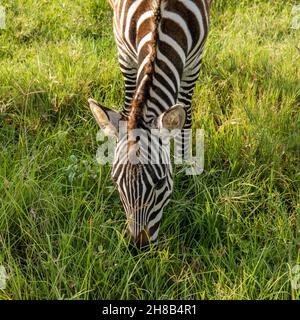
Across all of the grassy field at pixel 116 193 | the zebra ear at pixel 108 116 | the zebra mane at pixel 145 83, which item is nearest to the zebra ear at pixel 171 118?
the zebra mane at pixel 145 83

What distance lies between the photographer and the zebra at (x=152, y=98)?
3479mm

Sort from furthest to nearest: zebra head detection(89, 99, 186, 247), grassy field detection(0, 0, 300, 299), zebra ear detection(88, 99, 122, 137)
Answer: grassy field detection(0, 0, 300, 299)
zebra ear detection(88, 99, 122, 137)
zebra head detection(89, 99, 186, 247)

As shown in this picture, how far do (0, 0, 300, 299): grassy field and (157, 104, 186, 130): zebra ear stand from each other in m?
0.83

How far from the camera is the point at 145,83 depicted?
358 cm

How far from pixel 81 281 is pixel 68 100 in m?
2.32

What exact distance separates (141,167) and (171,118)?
1.28ft

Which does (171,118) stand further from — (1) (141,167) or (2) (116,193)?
(2) (116,193)

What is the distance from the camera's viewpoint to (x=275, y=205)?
423 cm

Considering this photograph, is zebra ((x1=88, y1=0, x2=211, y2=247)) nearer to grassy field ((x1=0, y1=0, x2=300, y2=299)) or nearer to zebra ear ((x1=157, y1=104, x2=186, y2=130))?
zebra ear ((x1=157, y1=104, x2=186, y2=130))

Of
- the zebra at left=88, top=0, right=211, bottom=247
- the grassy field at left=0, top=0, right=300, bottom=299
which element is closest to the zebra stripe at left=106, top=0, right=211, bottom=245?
the zebra at left=88, top=0, right=211, bottom=247

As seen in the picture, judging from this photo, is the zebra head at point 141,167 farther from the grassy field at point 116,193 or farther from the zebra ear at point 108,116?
the grassy field at point 116,193

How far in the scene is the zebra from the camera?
348 centimetres

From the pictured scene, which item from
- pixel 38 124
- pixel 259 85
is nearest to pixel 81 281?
pixel 38 124
